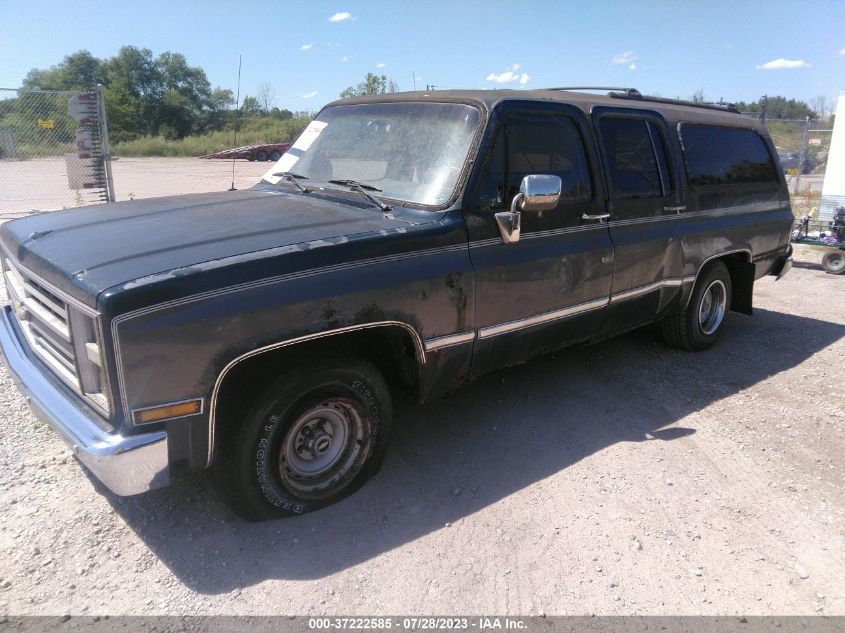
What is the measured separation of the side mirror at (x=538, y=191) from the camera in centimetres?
331

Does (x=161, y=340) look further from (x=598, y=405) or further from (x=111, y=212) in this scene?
(x=598, y=405)

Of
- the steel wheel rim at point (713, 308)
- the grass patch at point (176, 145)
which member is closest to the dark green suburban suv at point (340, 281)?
the steel wheel rim at point (713, 308)

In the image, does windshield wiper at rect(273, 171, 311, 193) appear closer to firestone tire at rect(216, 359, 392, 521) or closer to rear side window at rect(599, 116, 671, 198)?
firestone tire at rect(216, 359, 392, 521)

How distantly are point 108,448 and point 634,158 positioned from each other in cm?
383

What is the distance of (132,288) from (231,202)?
1.48 metres

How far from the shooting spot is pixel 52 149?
14.4 m

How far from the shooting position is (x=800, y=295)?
7.85 metres

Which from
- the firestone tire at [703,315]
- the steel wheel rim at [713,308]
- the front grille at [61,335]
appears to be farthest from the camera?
the steel wheel rim at [713,308]

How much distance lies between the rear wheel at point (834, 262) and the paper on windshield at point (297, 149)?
8.06m

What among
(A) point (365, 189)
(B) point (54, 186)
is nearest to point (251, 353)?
(A) point (365, 189)

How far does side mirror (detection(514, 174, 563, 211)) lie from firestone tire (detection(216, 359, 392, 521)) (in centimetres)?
124

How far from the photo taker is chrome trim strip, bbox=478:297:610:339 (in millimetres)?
3553

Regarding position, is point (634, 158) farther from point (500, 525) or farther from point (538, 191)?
point (500, 525)

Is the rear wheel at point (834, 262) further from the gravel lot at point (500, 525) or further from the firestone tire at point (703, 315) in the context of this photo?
the gravel lot at point (500, 525)
